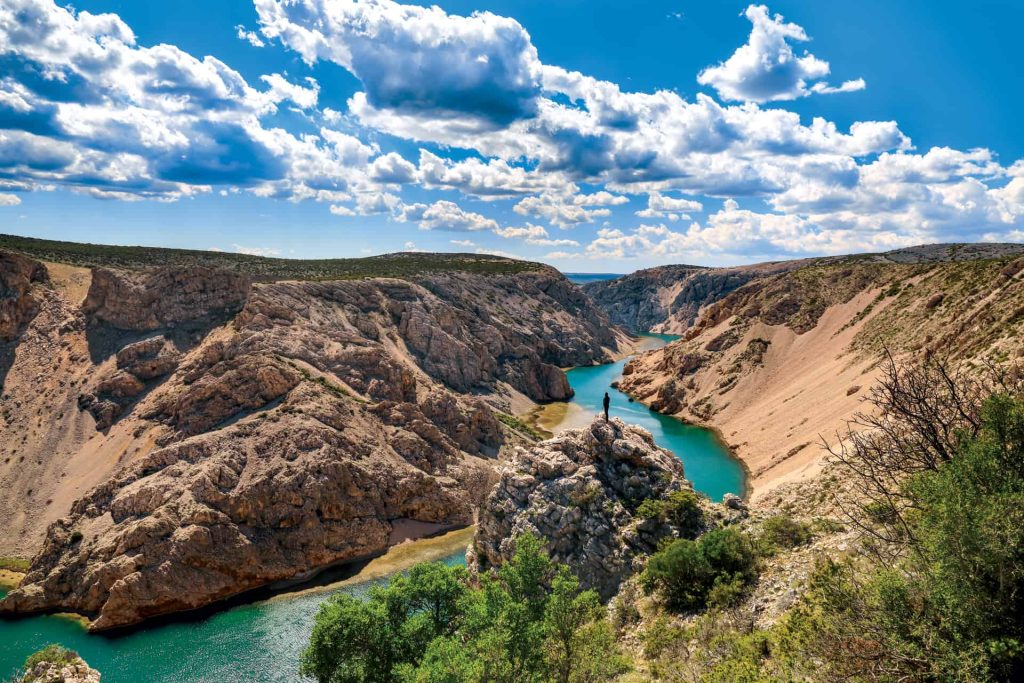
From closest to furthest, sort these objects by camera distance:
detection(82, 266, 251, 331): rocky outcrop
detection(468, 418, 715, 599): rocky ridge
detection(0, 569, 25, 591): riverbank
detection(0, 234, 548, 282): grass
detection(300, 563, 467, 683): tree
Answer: detection(300, 563, 467, 683): tree
detection(468, 418, 715, 599): rocky ridge
detection(0, 569, 25, 591): riverbank
detection(82, 266, 251, 331): rocky outcrop
detection(0, 234, 548, 282): grass

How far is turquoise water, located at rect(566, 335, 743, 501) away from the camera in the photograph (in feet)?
173

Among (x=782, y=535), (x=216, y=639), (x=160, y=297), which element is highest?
(x=160, y=297)

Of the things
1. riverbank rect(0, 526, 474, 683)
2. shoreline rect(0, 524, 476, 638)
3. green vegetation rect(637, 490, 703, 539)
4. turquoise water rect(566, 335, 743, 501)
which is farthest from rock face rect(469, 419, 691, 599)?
shoreline rect(0, 524, 476, 638)

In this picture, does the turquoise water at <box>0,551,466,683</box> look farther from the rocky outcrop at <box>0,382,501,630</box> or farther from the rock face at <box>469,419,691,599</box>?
the rock face at <box>469,419,691,599</box>

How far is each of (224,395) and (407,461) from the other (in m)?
15.9

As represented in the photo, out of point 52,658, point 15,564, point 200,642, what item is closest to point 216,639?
point 200,642

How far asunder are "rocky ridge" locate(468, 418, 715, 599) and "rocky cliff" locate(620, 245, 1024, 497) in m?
16.5

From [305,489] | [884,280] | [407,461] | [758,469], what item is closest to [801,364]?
[884,280]

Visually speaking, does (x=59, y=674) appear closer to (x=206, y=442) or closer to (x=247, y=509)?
(x=247, y=509)

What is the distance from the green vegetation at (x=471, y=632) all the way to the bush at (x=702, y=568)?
267 cm

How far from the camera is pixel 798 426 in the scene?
55969mm

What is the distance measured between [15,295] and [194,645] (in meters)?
44.5

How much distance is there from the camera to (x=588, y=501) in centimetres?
2547

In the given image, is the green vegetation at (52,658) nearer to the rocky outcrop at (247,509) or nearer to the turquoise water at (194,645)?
the turquoise water at (194,645)
